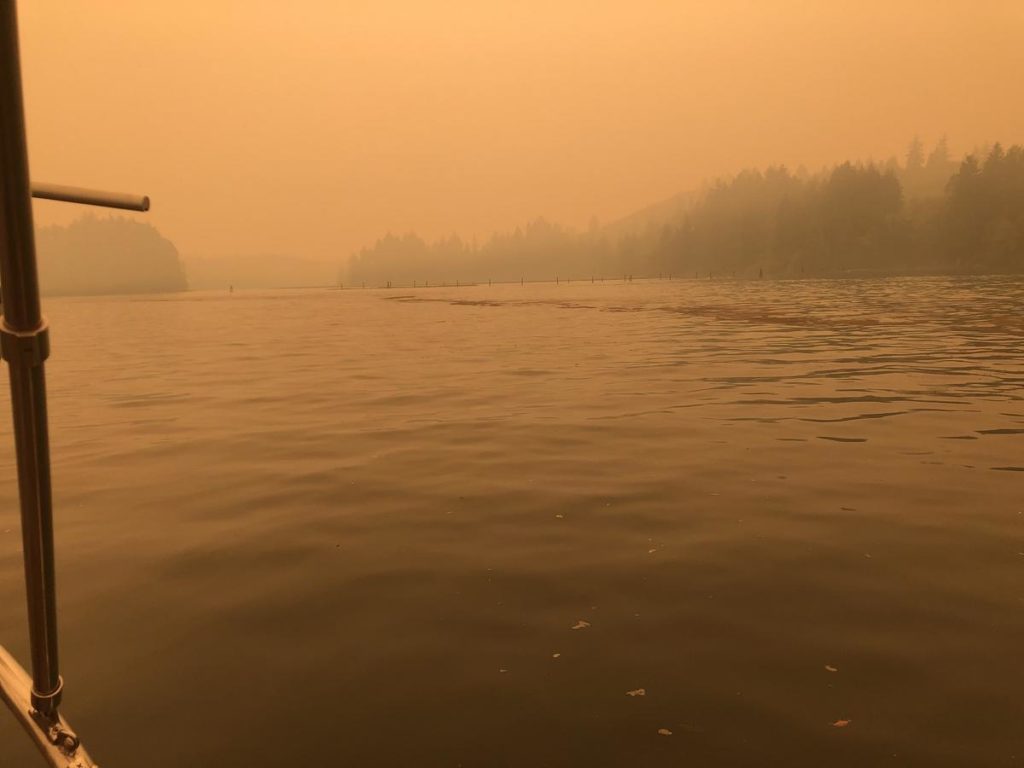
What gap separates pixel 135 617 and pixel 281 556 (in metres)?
1.29

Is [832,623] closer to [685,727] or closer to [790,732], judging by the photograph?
[790,732]

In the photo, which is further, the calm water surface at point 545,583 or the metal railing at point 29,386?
the calm water surface at point 545,583

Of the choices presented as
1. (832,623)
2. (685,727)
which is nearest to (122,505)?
(685,727)

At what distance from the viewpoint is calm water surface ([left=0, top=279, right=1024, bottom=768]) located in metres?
3.48

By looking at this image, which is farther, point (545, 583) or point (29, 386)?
point (545, 583)

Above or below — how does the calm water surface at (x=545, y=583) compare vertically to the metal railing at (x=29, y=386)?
below

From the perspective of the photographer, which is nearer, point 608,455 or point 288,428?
point 608,455

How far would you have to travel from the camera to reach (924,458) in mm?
8484

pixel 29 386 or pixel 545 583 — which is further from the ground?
pixel 29 386

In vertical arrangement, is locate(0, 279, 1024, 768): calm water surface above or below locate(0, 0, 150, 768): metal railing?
below

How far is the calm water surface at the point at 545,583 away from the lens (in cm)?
348

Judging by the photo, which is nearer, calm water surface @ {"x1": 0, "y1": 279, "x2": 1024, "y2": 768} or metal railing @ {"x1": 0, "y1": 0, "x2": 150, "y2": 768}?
metal railing @ {"x1": 0, "y1": 0, "x2": 150, "y2": 768}

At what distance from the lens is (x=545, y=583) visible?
17.1 feet

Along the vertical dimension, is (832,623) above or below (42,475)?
below
